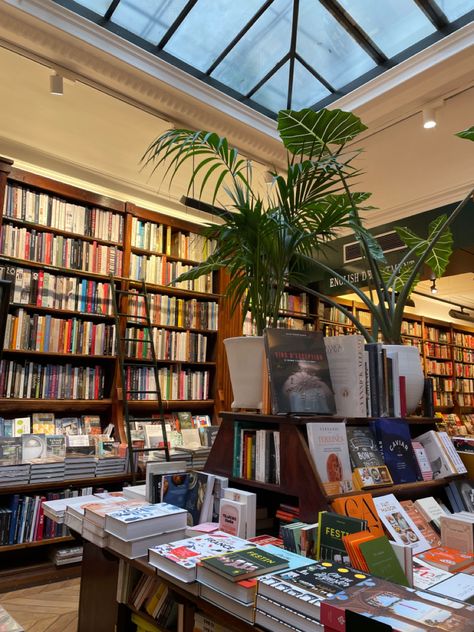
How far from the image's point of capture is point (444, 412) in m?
7.51

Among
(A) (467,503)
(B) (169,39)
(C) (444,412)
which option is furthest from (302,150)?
(C) (444,412)

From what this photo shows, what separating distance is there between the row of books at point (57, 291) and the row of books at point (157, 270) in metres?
0.33

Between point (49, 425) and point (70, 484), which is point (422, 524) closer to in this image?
point (70, 484)

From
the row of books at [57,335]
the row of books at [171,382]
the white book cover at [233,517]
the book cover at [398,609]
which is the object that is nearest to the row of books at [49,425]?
the row of books at [171,382]

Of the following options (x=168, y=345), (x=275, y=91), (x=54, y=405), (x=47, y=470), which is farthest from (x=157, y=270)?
(x=47, y=470)

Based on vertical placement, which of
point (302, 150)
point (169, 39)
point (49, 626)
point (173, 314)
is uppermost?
point (169, 39)

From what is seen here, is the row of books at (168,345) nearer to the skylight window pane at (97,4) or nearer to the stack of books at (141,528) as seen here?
the skylight window pane at (97,4)

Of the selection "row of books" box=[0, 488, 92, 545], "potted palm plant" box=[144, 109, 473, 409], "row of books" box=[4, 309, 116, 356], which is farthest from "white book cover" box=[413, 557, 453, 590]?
"row of books" box=[4, 309, 116, 356]

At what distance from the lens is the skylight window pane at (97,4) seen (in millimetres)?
3051

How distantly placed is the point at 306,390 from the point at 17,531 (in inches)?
98.1

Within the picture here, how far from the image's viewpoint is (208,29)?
3408 millimetres

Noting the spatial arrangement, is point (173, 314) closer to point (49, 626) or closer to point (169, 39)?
point (169, 39)

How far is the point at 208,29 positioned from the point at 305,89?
3.23 feet

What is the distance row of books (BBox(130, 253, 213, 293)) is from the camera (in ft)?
13.9
